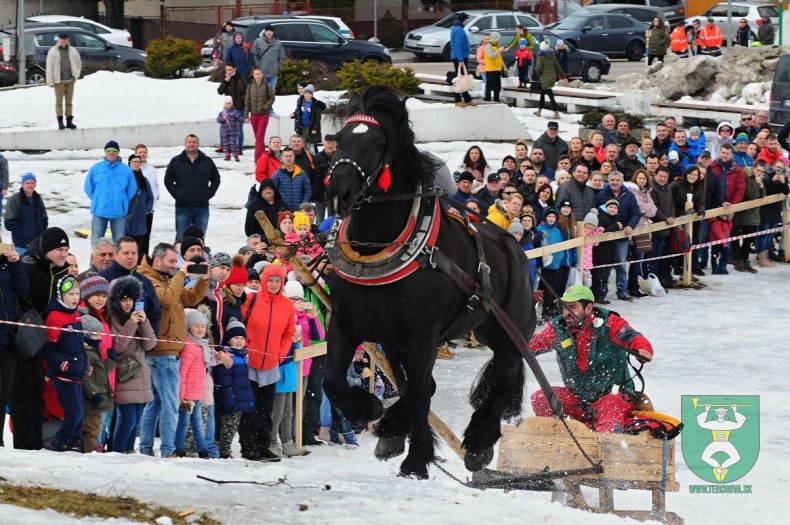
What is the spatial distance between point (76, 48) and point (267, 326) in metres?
22.2

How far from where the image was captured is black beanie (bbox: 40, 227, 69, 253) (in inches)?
376

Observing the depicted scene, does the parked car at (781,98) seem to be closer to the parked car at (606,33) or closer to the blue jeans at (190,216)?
the parked car at (606,33)

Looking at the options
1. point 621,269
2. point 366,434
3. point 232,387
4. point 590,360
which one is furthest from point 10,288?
point 621,269

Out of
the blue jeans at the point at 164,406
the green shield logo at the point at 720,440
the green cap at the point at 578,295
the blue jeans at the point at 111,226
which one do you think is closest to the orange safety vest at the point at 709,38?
the blue jeans at the point at 111,226

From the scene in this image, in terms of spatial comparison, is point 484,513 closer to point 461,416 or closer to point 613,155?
point 461,416

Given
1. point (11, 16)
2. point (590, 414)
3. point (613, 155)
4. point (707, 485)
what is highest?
point (11, 16)

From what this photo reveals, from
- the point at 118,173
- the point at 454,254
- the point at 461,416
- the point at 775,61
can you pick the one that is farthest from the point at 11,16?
the point at 454,254

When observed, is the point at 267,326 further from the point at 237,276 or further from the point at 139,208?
the point at 139,208

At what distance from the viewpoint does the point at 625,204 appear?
18.0 metres

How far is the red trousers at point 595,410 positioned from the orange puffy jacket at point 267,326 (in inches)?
86.5

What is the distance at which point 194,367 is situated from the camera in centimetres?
1029

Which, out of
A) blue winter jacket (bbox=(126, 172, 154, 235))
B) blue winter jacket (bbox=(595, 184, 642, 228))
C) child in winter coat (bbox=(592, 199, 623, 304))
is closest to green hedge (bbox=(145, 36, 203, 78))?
blue winter jacket (bbox=(126, 172, 154, 235))

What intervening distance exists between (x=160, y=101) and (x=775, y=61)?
52.6ft

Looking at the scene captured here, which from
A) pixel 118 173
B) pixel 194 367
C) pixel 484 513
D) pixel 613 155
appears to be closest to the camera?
pixel 484 513
